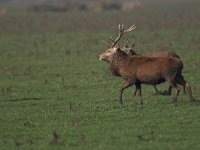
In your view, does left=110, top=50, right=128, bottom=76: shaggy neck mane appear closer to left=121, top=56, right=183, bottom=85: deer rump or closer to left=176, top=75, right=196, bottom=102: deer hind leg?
left=121, top=56, right=183, bottom=85: deer rump

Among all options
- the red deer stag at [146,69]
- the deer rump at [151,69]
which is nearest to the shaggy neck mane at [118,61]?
the red deer stag at [146,69]

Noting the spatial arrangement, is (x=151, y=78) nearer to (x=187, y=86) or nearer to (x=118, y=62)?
(x=187, y=86)

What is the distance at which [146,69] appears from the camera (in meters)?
17.1

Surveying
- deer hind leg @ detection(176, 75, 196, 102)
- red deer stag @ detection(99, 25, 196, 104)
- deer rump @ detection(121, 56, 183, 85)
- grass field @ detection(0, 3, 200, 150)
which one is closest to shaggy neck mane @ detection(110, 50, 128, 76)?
red deer stag @ detection(99, 25, 196, 104)

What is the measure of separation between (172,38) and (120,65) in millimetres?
19956

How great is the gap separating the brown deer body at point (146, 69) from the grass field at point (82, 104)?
0.51 meters

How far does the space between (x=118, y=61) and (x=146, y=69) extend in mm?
1230

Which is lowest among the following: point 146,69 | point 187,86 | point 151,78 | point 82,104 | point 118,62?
point 82,104

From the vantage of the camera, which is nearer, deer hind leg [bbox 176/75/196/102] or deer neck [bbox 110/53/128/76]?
deer hind leg [bbox 176/75/196/102]

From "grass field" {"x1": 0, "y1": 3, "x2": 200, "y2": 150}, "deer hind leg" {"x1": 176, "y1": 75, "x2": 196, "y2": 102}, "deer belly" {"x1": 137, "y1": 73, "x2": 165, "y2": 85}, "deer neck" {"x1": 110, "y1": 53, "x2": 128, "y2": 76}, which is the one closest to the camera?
"grass field" {"x1": 0, "y1": 3, "x2": 200, "y2": 150}

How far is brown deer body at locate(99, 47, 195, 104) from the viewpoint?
16.7 metres

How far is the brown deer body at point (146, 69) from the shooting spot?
16.7 meters

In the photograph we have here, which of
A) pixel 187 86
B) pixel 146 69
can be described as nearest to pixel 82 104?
pixel 146 69

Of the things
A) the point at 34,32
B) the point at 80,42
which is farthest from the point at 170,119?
the point at 34,32
